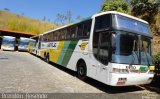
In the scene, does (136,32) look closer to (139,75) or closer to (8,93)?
(139,75)

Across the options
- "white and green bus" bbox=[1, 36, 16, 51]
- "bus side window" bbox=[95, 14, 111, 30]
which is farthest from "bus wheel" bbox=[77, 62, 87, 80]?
"white and green bus" bbox=[1, 36, 16, 51]

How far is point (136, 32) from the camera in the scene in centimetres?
960

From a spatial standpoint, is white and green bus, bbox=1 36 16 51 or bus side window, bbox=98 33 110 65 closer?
bus side window, bbox=98 33 110 65

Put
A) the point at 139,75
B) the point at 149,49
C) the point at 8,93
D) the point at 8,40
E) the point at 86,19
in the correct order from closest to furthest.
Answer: the point at 8,93 → the point at 139,75 → the point at 149,49 → the point at 86,19 → the point at 8,40

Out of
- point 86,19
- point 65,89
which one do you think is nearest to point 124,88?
point 65,89

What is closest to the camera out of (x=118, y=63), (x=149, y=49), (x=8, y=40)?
(x=118, y=63)

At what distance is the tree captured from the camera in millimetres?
21484

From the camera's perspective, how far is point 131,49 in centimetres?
920

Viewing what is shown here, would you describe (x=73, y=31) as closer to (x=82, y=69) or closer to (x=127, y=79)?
(x=82, y=69)

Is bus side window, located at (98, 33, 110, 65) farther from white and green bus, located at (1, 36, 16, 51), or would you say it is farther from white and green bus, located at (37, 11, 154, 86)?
white and green bus, located at (1, 36, 16, 51)

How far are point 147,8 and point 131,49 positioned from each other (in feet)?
46.1

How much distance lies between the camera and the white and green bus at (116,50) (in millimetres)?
8773

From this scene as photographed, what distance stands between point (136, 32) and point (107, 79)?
239 centimetres

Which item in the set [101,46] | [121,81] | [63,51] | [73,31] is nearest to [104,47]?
[101,46]
